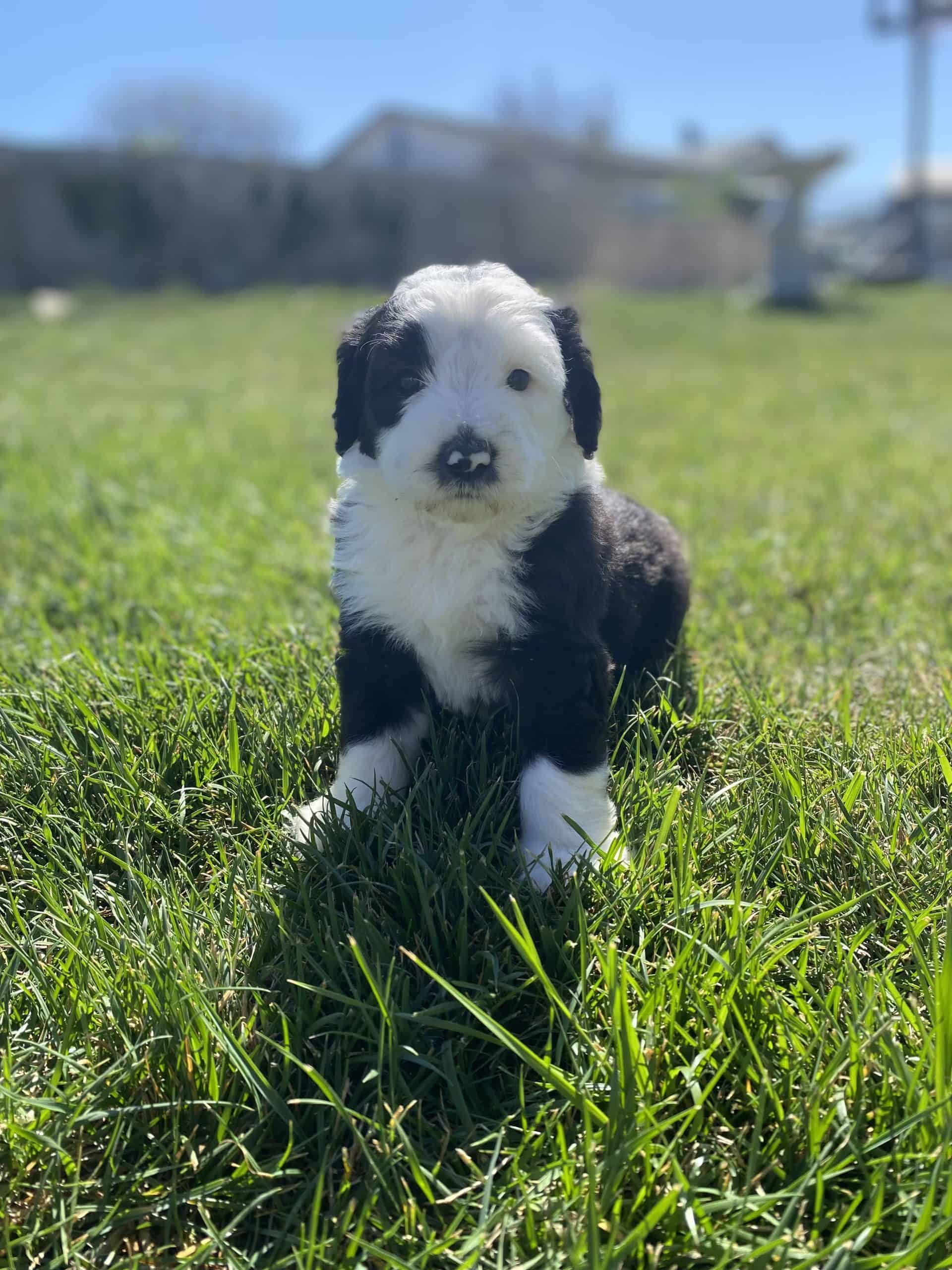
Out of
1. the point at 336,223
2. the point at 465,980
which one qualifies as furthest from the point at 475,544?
the point at 336,223

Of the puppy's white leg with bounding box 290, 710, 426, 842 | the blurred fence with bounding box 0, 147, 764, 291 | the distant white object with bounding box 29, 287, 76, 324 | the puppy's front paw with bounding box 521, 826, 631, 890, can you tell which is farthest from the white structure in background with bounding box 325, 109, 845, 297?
the puppy's front paw with bounding box 521, 826, 631, 890

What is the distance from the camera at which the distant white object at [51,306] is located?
1848 centimetres

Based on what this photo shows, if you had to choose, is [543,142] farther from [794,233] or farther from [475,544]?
[475,544]

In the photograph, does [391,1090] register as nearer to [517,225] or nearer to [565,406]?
[565,406]

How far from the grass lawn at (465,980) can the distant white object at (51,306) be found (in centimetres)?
1718

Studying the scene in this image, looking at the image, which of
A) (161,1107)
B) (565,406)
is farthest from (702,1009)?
(565,406)

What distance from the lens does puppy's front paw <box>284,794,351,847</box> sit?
2.25m

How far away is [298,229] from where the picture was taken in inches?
1037

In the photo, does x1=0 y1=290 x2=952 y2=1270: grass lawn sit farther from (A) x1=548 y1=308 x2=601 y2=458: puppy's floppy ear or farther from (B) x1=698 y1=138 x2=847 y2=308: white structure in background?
(B) x1=698 y1=138 x2=847 y2=308: white structure in background

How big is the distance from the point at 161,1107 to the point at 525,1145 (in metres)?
0.64

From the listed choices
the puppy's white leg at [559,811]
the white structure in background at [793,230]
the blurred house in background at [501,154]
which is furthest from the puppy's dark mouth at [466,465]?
the blurred house in background at [501,154]

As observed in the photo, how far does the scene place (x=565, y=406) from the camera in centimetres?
246

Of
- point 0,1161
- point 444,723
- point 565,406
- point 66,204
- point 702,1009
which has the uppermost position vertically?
point 66,204

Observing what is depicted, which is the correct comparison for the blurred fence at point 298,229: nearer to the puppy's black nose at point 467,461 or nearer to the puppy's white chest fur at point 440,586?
the puppy's white chest fur at point 440,586
